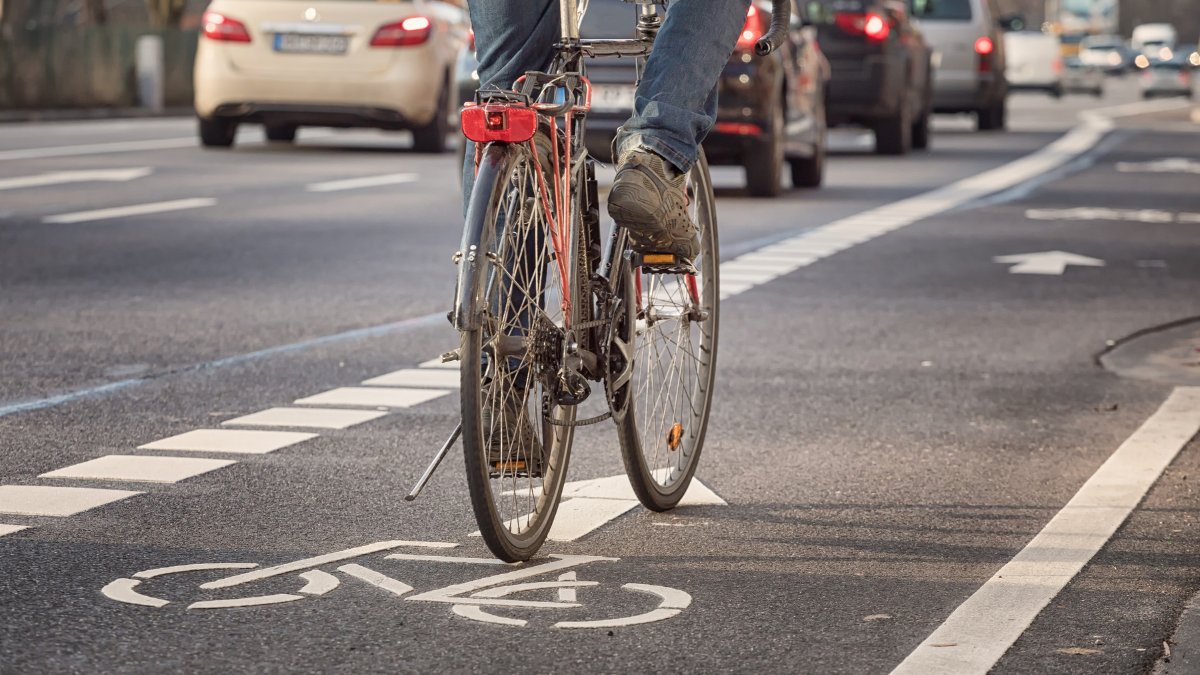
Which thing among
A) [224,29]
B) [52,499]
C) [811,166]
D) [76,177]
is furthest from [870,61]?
[52,499]

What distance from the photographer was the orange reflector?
550 centimetres

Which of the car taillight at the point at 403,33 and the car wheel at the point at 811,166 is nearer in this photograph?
the car wheel at the point at 811,166

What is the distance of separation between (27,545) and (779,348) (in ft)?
14.0

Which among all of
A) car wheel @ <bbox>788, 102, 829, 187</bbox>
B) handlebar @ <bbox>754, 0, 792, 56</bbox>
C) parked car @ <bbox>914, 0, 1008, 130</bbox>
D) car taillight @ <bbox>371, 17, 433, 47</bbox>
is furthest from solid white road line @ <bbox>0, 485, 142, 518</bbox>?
parked car @ <bbox>914, 0, 1008, 130</bbox>

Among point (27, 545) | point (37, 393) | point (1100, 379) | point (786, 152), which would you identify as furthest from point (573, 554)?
point (786, 152)

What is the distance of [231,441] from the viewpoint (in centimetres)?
626

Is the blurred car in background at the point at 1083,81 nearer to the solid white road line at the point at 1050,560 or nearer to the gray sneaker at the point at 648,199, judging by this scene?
the solid white road line at the point at 1050,560

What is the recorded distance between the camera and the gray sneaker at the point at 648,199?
4.88 metres

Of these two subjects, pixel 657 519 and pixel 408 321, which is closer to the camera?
pixel 657 519

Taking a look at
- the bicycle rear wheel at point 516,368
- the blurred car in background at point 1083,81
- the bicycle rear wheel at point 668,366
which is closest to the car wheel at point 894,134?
the bicycle rear wheel at point 668,366

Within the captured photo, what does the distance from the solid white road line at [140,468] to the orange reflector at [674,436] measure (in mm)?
1126

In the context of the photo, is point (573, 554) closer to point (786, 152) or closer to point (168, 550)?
point (168, 550)

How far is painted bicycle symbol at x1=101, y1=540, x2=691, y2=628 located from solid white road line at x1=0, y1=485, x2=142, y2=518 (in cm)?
68

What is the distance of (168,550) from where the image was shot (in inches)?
188
